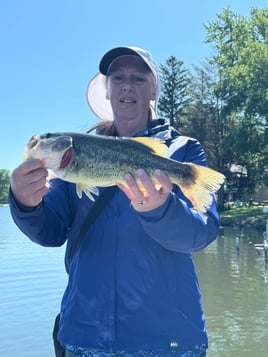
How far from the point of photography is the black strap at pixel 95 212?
8.41 feet

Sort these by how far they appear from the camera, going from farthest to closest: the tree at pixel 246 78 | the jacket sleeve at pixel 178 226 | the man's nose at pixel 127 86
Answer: the tree at pixel 246 78
the man's nose at pixel 127 86
the jacket sleeve at pixel 178 226

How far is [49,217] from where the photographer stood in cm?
268

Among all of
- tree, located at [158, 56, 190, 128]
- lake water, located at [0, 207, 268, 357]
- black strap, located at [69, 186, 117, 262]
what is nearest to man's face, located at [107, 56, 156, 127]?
black strap, located at [69, 186, 117, 262]

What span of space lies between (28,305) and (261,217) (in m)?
26.4

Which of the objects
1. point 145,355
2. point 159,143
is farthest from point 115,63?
point 145,355

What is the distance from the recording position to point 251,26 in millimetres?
43344

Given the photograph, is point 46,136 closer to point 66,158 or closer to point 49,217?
point 66,158

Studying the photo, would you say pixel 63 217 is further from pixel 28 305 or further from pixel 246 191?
pixel 246 191

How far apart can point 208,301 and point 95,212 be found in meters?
11.2

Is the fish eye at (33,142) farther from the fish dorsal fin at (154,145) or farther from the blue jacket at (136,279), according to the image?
the fish dorsal fin at (154,145)

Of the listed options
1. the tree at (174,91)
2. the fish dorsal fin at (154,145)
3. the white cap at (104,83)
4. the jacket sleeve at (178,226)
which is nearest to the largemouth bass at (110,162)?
the fish dorsal fin at (154,145)

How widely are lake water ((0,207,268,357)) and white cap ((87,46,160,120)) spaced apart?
6.76 meters

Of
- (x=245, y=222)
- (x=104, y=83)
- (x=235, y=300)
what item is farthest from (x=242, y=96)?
→ (x=104, y=83)

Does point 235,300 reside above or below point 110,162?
below
